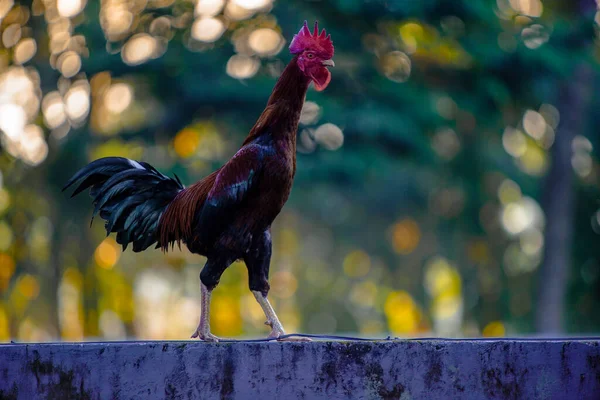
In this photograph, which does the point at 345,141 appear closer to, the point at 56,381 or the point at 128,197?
the point at 128,197

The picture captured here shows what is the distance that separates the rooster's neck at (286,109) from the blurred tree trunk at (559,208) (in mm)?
14825

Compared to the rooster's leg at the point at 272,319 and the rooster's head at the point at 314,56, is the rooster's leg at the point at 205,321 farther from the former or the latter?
the rooster's head at the point at 314,56

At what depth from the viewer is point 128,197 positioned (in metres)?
6.59

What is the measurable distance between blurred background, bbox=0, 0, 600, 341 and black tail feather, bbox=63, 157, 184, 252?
499cm

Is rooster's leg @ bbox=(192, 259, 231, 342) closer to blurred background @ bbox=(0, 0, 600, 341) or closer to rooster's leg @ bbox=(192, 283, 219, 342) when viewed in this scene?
rooster's leg @ bbox=(192, 283, 219, 342)

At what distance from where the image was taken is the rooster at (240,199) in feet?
19.8

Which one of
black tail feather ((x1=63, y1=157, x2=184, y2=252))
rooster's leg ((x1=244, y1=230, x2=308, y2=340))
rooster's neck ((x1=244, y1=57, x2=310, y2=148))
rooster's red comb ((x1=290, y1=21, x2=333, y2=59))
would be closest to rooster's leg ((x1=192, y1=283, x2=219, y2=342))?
rooster's leg ((x1=244, y1=230, x2=308, y2=340))

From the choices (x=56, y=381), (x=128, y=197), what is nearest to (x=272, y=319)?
(x=128, y=197)

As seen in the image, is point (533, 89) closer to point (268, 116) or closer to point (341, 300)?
point (268, 116)

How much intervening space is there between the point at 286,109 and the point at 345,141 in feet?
33.6

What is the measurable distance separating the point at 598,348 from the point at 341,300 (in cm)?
2652

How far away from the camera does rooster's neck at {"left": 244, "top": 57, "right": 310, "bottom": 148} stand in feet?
20.1

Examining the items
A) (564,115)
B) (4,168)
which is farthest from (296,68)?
(564,115)

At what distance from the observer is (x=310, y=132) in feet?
52.6
